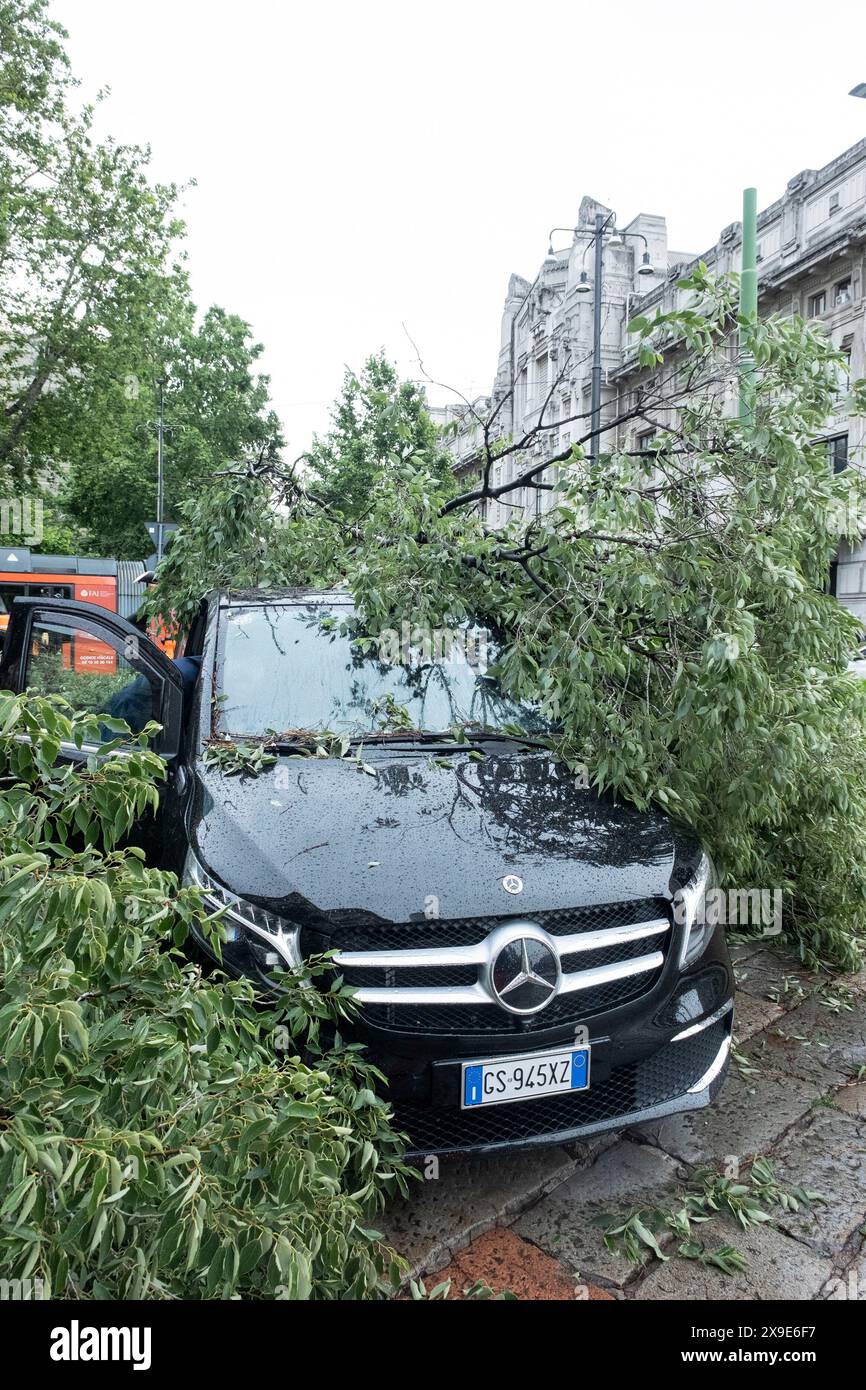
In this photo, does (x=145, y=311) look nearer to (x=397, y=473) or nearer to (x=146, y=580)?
(x=146, y=580)

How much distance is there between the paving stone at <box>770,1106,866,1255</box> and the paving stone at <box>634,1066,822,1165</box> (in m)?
0.07

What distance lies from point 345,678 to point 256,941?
4.81ft

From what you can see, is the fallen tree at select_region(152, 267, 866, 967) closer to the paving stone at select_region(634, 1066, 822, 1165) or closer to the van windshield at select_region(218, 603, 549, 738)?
the van windshield at select_region(218, 603, 549, 738)

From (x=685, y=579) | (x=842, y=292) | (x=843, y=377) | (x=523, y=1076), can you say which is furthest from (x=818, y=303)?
(x=523, y=1076)

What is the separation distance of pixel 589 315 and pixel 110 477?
68.7 feet

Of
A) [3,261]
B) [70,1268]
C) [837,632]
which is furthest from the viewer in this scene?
[3,261]

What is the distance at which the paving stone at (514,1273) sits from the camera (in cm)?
233

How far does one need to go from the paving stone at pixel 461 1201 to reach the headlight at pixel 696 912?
74 centimetres

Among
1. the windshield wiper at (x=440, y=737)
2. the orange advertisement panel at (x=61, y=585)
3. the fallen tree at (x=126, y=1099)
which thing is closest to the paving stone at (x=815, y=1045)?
the windshield wiper at (x=440, y=737)

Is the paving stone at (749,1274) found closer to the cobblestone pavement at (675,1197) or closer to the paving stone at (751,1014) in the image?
the cobblestone pavement at (675,1197)

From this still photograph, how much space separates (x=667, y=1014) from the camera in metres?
2.70

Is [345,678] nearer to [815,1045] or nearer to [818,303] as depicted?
[815,1045]

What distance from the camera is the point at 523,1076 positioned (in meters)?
2.44
